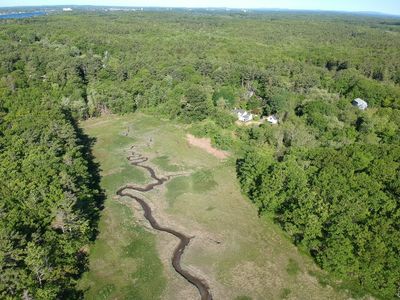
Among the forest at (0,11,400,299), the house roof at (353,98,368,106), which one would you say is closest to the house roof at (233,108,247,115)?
the forest at (0,11,400,299)

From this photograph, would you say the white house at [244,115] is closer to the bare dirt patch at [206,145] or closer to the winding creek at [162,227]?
the bare dirt patch at [206,145]

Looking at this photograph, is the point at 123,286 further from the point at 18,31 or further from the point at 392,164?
the point at 18,31

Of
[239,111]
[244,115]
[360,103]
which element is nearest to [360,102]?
[360,103]

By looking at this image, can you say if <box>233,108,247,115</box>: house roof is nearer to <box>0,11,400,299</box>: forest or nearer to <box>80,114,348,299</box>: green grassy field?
<box>0,11,400,299</box>: forest

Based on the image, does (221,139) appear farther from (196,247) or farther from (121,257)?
(121,257)

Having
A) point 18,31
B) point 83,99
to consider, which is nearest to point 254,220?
point 83,99
